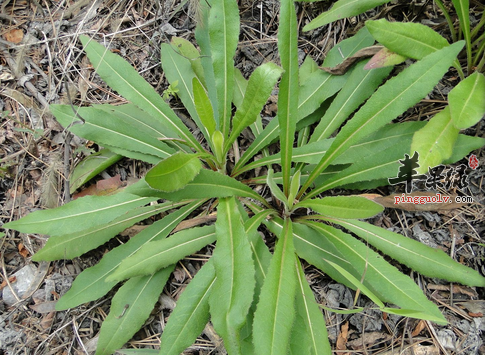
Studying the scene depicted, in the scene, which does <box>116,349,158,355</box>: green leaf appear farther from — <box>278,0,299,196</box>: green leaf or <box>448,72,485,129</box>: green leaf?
<box>448,72,485,129</box>: green leaf

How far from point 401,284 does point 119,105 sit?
169 cm

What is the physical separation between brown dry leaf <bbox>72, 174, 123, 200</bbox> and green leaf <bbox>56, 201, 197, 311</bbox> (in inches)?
14.5

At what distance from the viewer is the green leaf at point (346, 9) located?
1.63m

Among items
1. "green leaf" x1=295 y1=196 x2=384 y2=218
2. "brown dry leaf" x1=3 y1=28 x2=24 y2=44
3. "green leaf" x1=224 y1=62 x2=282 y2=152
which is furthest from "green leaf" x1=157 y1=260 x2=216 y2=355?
"brown dry leaf" x1=3 y1=28 x2=24 y2=44

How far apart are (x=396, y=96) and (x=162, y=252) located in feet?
3.92

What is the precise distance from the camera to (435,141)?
4.36 ft

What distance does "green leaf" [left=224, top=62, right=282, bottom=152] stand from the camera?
136cm

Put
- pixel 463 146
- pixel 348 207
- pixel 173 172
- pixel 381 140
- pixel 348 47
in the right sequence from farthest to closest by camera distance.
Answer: pixel 348 47, pixel 381 140, pixel 463 146, pixel 348 207, pixel 173 172

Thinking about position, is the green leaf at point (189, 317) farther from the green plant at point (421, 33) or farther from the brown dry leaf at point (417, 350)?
the green plant at point (421, 33)

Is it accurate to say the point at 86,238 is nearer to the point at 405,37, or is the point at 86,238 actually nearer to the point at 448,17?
the point at 405,37

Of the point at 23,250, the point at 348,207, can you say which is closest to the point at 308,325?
the point at 348,207

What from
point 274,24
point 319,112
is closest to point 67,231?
point 319,112

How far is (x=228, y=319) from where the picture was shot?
A: 1141 mm

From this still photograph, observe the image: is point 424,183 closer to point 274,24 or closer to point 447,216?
point 447,216
